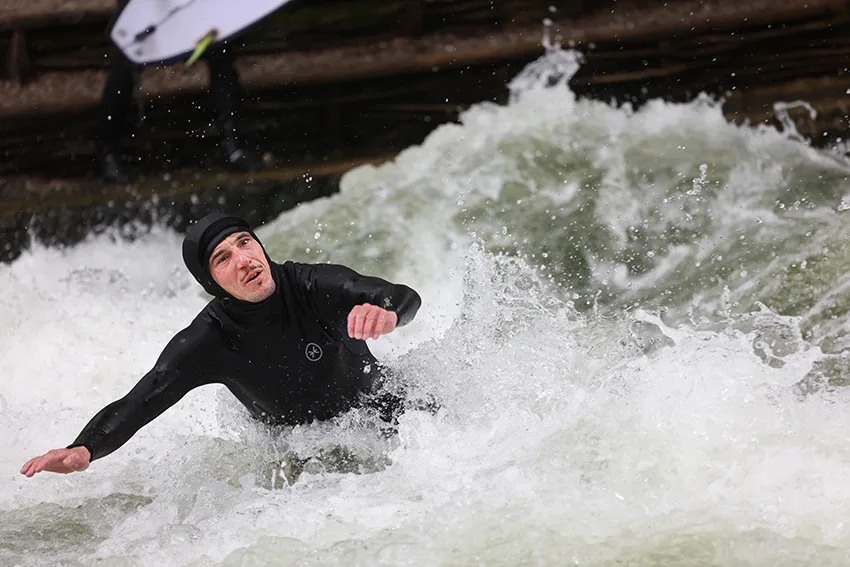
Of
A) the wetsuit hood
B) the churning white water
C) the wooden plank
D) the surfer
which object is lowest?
the churning white water

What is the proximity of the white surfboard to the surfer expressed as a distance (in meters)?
0.08

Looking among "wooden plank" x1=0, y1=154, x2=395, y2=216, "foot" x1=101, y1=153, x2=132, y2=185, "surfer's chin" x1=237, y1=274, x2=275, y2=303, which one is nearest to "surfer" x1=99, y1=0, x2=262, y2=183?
"foot" x1=101, y1=153, x2=132, y2=185

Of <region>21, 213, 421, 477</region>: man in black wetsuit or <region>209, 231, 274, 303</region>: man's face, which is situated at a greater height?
<region>209, 231, 274, 303</region>: man's face

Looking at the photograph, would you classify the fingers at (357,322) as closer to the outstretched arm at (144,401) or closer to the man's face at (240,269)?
the man's face at (240,269)

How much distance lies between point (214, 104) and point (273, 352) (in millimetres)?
2496

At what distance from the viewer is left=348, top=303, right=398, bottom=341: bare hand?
2.13 metres

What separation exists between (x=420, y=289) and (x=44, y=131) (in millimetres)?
2195

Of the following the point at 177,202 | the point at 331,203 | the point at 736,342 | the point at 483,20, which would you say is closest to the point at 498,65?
the point at 483,20

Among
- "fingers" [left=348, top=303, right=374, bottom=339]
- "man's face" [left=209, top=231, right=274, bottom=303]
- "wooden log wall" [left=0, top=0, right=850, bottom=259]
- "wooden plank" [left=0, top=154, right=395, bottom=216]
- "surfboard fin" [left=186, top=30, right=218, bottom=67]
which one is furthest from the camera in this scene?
"wooden plank" [left=0, top=154, right=395, bottom=216]

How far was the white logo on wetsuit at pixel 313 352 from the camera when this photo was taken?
2.47 m

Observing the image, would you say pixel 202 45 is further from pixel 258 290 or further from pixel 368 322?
pixel 368 322

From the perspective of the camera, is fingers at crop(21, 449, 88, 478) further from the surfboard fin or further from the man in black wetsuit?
the surfboard fin

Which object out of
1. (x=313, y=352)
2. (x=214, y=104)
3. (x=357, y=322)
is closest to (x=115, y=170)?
(x=214, y=104)

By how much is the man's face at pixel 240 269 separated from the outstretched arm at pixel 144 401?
0.73ft
